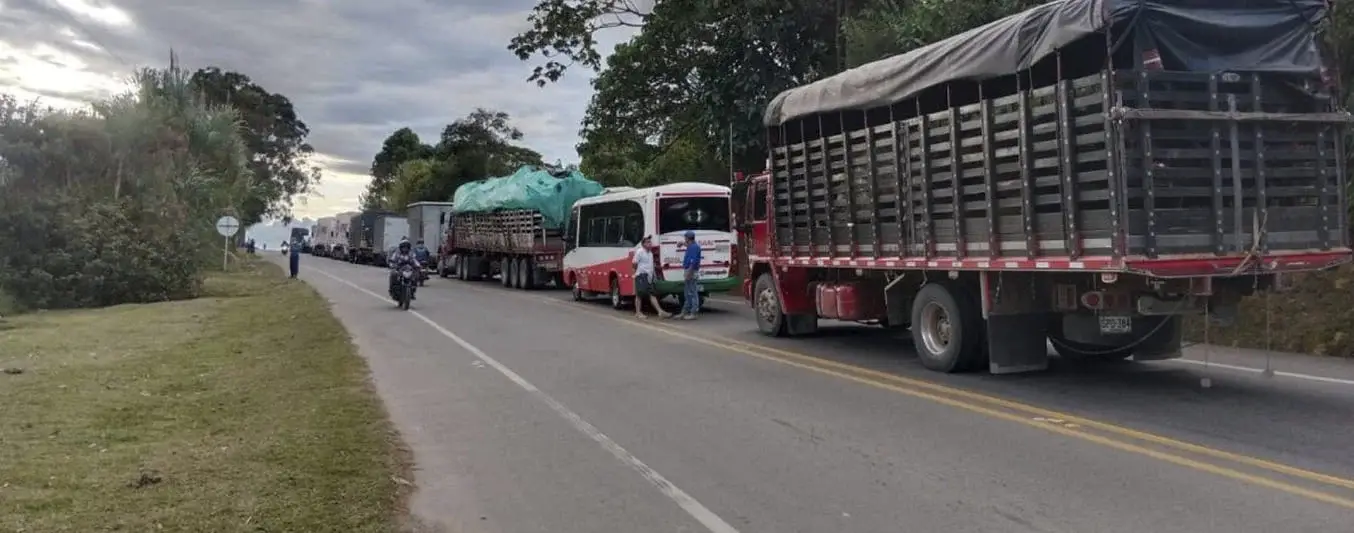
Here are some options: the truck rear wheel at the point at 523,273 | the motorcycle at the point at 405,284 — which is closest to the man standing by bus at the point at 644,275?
the motorcycle at the point at 405,284

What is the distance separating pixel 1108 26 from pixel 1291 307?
751 cm

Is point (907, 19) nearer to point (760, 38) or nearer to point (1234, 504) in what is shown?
point (760, 38)

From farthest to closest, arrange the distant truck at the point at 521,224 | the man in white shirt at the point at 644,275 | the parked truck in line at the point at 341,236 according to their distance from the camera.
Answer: the parked truck in line at the point at 341,236
the distant truck at the point at 521,224
the man in white shirt at the point at 644,275

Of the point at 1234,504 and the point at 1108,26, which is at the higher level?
the point at 1108,26

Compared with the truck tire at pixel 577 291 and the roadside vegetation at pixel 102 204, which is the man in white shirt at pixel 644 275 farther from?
the roadside vegetation at pixel 102 204

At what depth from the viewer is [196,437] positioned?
27.6 ft

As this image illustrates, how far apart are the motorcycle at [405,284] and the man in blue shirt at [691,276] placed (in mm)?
6337

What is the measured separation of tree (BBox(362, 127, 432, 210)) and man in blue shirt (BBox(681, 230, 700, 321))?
75.5 m

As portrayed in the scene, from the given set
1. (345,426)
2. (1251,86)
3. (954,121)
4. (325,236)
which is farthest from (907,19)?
(325,236)

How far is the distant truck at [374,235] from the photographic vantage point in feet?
174

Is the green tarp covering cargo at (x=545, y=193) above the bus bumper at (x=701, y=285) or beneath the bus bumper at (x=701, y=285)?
above

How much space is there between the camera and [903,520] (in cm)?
584

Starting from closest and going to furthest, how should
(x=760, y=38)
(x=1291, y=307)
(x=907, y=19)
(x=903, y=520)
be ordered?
(x=903, y=520) → (x=1291, y=307) → (x=907, y=19) → (x=760, y=38)

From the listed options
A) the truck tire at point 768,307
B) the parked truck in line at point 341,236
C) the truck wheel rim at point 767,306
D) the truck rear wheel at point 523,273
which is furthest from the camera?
the parked truck in line at point 341,236
